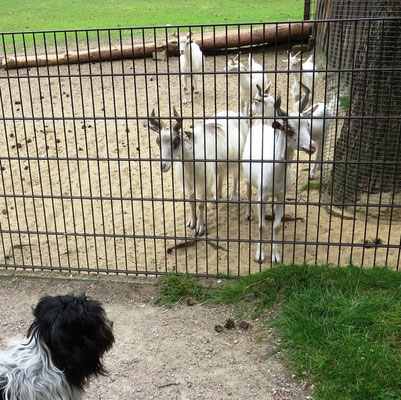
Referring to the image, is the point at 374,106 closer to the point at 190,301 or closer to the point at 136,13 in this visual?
the point at 190,301

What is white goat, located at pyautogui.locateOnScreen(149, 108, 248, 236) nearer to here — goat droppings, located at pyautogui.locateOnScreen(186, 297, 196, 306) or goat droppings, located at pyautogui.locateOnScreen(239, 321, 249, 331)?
goat droppings, located at pyautogui.locateOnScreen(186, 297, 196, 306)

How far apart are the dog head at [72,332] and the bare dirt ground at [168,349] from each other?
967 mm

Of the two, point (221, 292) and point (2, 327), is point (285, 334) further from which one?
point (2, 327)

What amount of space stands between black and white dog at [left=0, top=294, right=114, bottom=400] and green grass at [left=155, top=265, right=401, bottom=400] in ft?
5.18

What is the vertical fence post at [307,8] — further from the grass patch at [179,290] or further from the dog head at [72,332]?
the dog head at [72,332]

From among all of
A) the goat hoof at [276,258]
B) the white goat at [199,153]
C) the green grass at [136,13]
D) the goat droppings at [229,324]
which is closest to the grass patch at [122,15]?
the green grass at [136,13]

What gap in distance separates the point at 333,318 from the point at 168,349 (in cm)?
131

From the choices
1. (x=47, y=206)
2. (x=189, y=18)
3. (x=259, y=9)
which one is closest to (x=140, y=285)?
(x=47, y=206)

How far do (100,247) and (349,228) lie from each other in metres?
2.95

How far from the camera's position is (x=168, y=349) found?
3.97m

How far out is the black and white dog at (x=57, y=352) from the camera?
8.46 feet

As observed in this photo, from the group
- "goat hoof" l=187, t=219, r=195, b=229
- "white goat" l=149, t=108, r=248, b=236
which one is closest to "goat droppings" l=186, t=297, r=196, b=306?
"white goat" l=149, t=108, r=248, b=236

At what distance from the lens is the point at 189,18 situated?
2205cm

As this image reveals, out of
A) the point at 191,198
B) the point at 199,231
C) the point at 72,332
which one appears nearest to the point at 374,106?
the point at 191,198
